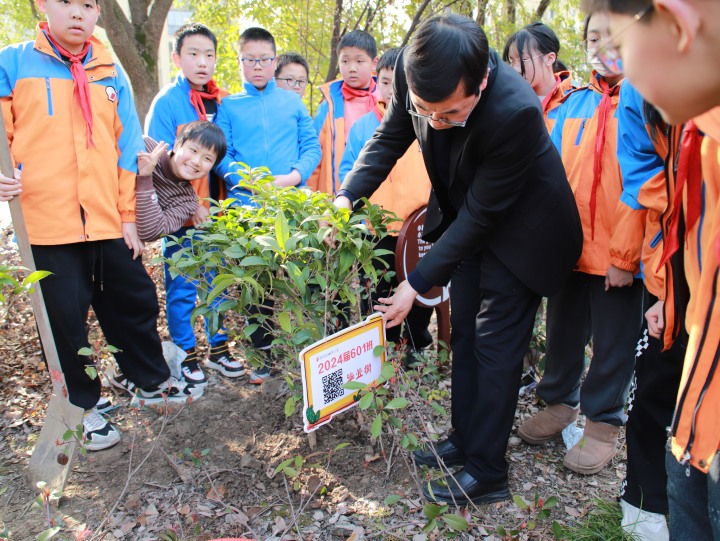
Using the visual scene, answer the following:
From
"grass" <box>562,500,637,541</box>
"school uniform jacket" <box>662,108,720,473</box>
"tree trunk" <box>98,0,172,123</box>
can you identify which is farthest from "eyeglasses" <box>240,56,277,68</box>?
"grass" <box>562,500,637,541</box>

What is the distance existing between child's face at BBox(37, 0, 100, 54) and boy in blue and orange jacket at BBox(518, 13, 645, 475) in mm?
2294

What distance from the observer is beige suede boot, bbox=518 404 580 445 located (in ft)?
9.76

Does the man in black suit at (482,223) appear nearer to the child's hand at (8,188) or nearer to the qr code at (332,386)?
the qr code at (332,386)

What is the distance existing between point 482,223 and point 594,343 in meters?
0.94

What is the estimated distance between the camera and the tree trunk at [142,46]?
5.28m

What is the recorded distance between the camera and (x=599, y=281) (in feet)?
8.84

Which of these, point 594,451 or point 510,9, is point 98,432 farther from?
point 510,9

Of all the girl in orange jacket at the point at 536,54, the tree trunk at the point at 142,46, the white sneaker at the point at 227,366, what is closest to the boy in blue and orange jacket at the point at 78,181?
the white sneaker at the point at 227,366

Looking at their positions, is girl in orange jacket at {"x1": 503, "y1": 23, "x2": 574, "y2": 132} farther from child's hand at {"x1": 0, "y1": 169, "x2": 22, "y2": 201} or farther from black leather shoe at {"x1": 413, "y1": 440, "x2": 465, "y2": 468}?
child's hand at {"x1": 0, "y1": 169, "x2": 22, "y2": 201}

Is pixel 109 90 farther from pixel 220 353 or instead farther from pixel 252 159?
pixel 220 353

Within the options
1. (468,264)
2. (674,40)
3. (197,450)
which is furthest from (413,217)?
(674,40)

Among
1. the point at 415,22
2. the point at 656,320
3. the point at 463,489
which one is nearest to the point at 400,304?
the point at 463,489

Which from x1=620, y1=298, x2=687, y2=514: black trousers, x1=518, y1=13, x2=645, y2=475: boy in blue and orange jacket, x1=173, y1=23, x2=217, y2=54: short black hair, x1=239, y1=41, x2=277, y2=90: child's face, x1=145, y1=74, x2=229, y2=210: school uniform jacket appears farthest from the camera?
x1=239, y1=41, x2=277, y2=90: child's face

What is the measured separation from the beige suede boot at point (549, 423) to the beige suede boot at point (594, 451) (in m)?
0.18
